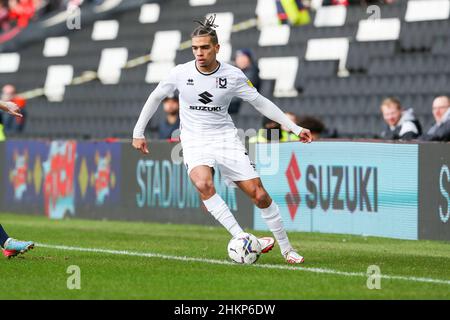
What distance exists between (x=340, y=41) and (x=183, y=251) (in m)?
10.3

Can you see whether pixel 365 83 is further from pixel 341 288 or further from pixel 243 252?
pixel 341 288

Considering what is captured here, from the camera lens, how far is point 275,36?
23.7 meters

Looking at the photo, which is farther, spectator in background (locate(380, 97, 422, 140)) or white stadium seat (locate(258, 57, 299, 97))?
white stadium seat (locate(258, 57, 299, 97))

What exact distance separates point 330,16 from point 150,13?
6835 mm

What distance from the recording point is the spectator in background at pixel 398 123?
51.2 ft

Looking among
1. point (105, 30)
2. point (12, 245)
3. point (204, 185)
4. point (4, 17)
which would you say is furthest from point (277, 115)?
point (4, 17)

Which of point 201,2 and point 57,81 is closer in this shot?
point 201,2

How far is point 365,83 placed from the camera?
20.5 metres

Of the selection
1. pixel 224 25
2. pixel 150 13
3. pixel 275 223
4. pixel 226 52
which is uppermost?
pixel 150 13

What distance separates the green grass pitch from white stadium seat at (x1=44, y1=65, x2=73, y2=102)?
1285cm

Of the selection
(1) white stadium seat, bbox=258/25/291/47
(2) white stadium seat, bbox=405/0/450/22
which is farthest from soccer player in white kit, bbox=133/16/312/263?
(1) white stadium seat, bbox=258/25/291/47

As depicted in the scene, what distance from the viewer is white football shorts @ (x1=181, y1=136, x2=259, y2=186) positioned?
11062 mm

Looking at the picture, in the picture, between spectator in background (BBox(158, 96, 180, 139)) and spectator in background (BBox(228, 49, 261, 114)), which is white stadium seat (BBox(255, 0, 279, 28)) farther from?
spectator in background (BBox(158, 96, 180, 139))

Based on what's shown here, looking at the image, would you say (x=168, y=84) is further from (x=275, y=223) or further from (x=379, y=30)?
(x=379, y=30)
